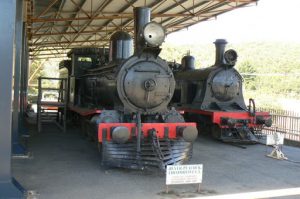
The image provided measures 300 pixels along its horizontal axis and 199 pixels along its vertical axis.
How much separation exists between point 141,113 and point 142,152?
110 centimetres

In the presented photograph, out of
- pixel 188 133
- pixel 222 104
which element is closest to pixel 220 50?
pixel 222 104

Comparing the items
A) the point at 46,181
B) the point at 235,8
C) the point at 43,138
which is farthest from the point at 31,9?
the point at 46,181

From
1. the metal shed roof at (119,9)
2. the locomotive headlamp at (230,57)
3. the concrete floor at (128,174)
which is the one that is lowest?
the concrete floor at (128,174)

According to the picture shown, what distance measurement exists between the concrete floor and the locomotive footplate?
0.24 metres

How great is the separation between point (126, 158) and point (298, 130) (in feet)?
25.6

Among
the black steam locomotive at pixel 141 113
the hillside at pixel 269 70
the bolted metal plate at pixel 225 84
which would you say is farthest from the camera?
the hillside at pixel 269 70

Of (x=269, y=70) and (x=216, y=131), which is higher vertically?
(x=269, y=70)

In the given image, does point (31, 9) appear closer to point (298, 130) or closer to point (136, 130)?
point (136, 130)

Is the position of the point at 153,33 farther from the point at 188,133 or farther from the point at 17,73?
the point at 17,73

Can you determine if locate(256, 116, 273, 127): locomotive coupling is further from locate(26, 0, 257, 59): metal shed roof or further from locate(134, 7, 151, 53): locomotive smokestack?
locate(26, 0, 257, 59): metal shed roof

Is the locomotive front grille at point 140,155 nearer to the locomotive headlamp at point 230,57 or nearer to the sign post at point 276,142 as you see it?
the sign post at point 276,142

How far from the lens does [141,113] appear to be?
25.7 ft

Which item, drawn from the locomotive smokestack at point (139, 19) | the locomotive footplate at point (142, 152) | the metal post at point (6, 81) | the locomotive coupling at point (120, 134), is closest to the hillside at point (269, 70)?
the locomotive smokestack at point (139, 19)

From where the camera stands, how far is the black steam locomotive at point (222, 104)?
10758 millimetres
